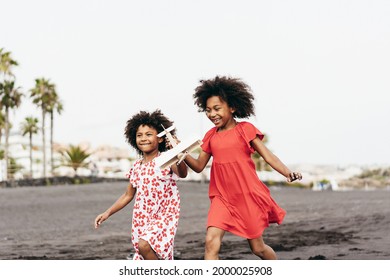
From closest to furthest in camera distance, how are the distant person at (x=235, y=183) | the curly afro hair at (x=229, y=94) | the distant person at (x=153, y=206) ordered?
1. the distant person at (x=235, y=183)
2. the distant person at (x=153, y=206)
3. the curly afro hair at (x=229, y=94)

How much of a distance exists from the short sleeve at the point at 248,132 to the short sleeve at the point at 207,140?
0.21 meters

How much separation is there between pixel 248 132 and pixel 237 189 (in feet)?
1.34

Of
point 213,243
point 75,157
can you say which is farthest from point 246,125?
point 75,157

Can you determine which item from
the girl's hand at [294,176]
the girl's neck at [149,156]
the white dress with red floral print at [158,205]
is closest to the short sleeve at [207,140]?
the white dress with red floral print at [158,205]

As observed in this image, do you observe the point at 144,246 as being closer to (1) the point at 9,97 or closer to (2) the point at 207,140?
(2) the point at 207,140

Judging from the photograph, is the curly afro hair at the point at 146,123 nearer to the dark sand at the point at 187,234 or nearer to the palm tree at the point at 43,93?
the dark sand at the point at 187,234

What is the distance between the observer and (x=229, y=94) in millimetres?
5777

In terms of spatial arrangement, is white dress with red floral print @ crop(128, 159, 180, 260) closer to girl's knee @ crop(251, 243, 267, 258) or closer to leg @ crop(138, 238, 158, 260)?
leg @ crop(138, 238, 158, 260)

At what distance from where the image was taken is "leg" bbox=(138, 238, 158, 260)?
5.62 m

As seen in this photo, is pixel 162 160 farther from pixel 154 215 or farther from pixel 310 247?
pixel 310 247

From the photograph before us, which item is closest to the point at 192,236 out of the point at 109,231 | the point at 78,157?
the point at 109,231

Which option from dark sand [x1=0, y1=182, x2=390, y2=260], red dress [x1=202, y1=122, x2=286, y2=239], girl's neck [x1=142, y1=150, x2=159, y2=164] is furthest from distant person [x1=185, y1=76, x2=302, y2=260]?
dark sand [x1=0, y1=182, x2=390, y2=260]

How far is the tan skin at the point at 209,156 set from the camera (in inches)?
215
